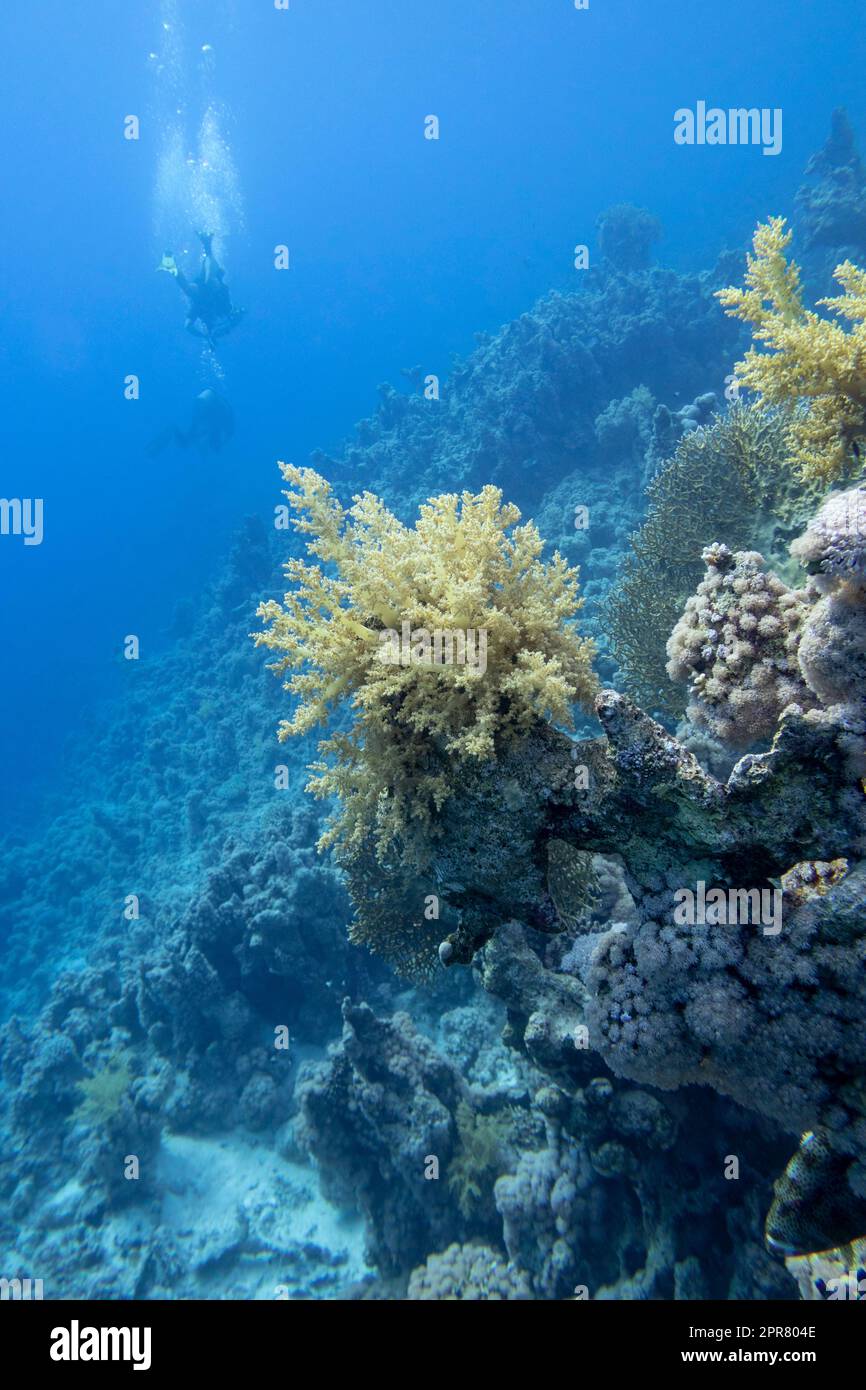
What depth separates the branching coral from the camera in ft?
12.8

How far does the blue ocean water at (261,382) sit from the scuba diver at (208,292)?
251 inches

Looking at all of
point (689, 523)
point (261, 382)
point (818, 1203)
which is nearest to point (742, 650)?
point (818, 1203)

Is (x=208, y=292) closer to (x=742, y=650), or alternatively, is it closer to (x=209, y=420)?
(x=209, y=420)

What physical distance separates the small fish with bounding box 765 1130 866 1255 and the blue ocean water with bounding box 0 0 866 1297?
120cm

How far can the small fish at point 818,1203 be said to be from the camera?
10.5 feet

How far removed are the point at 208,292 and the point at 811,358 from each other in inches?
1281

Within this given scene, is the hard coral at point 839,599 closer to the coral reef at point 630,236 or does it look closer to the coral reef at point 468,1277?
the coral reef at point 468,1277

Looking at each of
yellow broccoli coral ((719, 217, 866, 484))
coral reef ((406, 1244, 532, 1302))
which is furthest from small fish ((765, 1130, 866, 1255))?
yellow broccoli coral ((719, 217, 866, 484))

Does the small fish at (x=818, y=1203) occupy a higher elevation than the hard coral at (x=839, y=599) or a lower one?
lower

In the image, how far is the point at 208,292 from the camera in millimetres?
28812

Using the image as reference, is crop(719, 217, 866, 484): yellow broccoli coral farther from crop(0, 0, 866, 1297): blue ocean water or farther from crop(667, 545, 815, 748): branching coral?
crop(0, 0, 866, 1297): blue ocean water

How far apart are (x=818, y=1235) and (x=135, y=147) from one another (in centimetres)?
15377

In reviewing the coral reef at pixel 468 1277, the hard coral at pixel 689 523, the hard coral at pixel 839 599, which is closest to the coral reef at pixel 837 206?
the hard coral at pixel 689 523

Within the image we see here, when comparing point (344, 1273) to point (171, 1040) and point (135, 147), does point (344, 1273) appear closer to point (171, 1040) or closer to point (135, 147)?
point (171, 1040)
